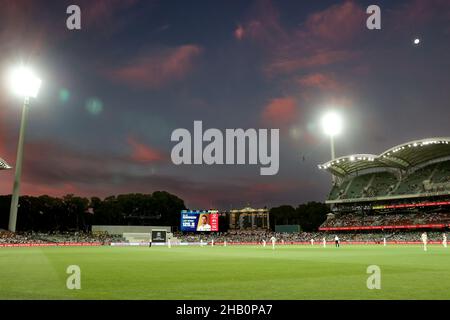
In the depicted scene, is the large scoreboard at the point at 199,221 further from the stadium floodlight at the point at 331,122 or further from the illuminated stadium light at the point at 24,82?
the illuminated stadium light at the point at 24,82

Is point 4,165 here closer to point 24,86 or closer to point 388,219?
point 24,86

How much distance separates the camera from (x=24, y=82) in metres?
67.5

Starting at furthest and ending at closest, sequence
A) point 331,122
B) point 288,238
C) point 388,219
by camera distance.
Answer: point 288,238
point 388,219
point 331,122

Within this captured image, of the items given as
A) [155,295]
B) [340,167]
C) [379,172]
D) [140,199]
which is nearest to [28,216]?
[140,199]

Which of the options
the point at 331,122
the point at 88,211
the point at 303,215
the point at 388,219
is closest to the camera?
the point at 331,122

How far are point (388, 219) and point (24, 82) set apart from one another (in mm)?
73240

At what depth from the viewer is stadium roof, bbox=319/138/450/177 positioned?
77.8 meters

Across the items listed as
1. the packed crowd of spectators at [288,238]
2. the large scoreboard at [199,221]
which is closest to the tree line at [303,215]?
the packed crowd of spectators at [288,238]

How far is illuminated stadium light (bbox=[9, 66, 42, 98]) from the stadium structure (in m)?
62.7

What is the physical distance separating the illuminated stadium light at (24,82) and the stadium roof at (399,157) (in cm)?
6267

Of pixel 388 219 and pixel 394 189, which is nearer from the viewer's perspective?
pixel 388 219

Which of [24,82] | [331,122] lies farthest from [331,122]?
[24,82]
